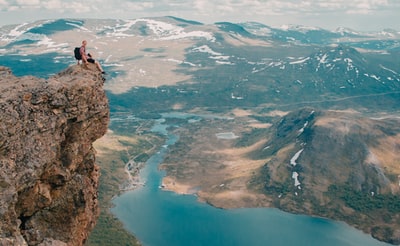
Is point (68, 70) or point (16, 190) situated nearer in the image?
point (16, 190)

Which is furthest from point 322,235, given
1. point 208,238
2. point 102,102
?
point 102,102

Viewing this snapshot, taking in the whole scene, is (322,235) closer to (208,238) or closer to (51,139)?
(208,238)

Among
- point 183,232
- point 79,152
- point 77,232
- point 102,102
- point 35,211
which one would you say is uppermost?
point 102,102

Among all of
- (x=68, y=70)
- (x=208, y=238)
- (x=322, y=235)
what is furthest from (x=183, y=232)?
(x=68, y=70)

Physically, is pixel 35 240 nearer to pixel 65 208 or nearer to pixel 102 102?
pixel 65 208

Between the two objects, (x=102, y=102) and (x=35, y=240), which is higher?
(x=102, y=102)

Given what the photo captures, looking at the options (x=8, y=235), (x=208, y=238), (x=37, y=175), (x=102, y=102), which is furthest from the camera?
(x=208, y=238)

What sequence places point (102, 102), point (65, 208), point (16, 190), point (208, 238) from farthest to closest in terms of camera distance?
point (208, 238) → point (102, 102) → point (65, 208) → point (16, 190)
